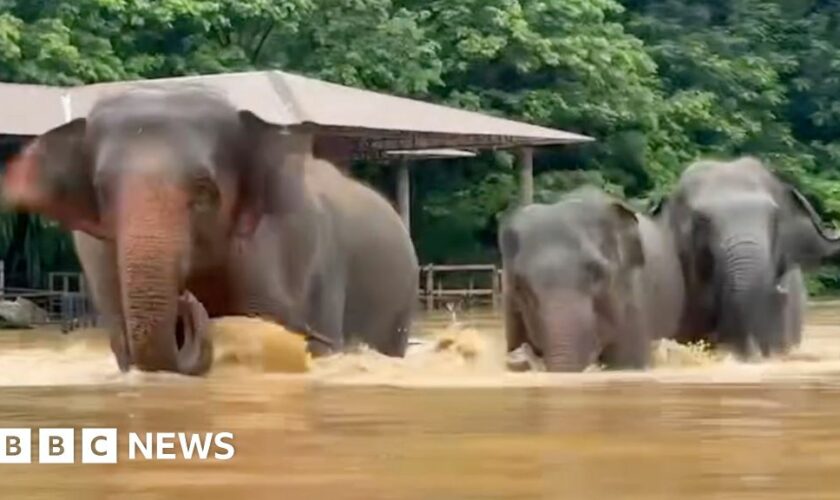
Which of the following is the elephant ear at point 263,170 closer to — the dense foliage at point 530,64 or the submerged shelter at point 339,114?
the submerged shelter at point 339,114

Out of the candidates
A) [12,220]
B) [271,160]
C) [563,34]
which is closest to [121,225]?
[271,160]

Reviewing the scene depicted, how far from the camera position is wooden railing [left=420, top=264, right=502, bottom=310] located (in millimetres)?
25312

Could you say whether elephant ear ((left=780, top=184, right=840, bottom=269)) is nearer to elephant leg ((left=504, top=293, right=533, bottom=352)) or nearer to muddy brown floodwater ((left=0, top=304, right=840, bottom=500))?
elephant leg ((left=504, top=293, right=533, bottom=352))

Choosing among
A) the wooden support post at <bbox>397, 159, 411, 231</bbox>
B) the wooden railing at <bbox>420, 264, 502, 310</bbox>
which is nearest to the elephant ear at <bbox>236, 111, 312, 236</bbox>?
the wooden support post at <bbox>397, 159, 411, 231</bbox>

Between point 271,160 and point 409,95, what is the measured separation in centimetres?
2072

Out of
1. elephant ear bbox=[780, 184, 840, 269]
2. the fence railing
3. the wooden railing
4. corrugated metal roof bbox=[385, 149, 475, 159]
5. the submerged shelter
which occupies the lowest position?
the wooden railing

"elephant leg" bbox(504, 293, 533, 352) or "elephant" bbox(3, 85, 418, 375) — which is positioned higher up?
"elephant" bbox(3, 85, 418, 375)

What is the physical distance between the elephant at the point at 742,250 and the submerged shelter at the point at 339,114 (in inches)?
194

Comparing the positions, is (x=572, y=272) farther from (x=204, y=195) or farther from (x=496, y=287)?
(x=496, y=287)

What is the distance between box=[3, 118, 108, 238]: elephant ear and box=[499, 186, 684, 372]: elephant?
224 cm

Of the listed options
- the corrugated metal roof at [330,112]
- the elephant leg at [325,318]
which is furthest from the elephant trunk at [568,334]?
the corrugated metal roof at [330,112]

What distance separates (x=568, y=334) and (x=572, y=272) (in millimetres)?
400

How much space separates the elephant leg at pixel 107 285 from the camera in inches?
336

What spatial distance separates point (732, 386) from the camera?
638 cm
